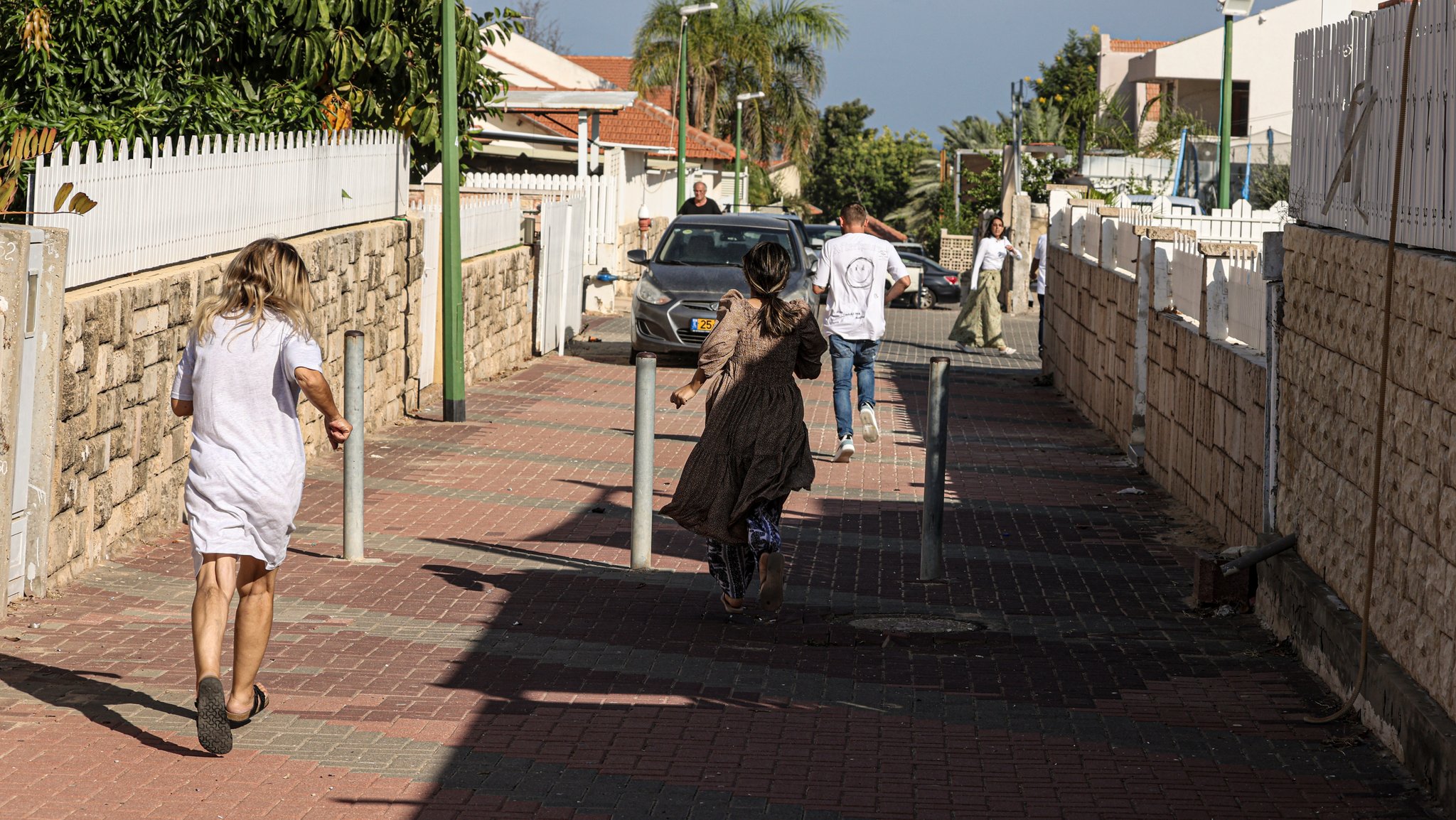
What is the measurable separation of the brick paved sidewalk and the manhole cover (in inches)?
1.6

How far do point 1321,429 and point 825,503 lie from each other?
4.33 metres

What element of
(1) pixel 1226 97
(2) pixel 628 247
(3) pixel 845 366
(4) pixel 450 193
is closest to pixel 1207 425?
(3) pixel 845 366

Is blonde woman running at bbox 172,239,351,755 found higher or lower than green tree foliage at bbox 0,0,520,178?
lower

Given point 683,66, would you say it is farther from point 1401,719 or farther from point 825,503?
point 1401,719

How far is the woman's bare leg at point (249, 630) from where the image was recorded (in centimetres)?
546

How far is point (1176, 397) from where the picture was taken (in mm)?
10875

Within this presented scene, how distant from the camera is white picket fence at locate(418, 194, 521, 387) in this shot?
14953 mm

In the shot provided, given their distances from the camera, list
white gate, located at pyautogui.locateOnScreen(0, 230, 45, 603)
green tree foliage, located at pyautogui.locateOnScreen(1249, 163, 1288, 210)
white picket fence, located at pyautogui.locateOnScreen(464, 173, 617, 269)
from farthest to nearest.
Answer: green tree foliage, located at pyautogui.locateOnScreen(1249, 163, 1288, 210)
white picket fence, located at pyautogui.locateOnScreen(464, 173, 617, 269)
white gate, located at pyautogui.locateOnScreen(0, 230, 45, 603)

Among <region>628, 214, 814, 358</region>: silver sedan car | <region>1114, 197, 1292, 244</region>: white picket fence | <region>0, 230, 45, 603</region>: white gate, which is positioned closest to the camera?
<region>0, 230, 45, 603</region>: white gate

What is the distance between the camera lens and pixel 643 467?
328 inches

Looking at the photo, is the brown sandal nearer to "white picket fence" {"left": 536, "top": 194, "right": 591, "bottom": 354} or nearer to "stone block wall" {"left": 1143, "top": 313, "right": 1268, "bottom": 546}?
"stone block wall" {"left": 1143, "top": 313, "right": 1268, "bottom": 546}

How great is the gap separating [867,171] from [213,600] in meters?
83.2

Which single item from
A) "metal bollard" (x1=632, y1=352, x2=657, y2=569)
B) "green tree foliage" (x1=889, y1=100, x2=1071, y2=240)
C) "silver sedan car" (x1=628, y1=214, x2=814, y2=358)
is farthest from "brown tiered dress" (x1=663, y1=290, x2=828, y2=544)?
"green tree foliage" (x1=889, y1=100, x2=1071, y2=240)

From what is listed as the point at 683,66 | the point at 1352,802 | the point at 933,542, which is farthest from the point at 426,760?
the point at 683,66
